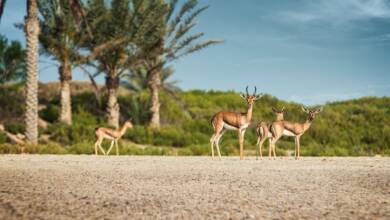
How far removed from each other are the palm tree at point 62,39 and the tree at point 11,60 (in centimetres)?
1001

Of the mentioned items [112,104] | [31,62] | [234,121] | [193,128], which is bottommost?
[234,121]

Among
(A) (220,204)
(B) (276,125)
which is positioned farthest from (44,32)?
(A) (220,204)

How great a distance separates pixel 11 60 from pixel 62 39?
39.8 ft

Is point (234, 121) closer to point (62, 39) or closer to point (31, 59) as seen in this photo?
point (31, 59)

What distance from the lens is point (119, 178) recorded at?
8258 mm

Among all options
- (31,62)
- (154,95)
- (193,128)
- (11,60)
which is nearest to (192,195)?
(31,62)

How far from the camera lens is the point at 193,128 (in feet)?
99.1

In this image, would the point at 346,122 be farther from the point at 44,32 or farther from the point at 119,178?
the point at 119,178

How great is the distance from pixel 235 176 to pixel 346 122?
2601 cm

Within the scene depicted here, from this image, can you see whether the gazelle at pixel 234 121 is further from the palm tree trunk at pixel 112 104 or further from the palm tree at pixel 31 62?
→ the palm tree trunk at pixel 112 104

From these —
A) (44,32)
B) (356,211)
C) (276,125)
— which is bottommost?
A: (356,211)

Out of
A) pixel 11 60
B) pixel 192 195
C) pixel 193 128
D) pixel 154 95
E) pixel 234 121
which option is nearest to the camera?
Result: pixel 192 195

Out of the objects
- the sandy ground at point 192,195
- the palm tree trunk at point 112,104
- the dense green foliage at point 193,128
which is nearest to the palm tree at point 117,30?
the palm tree trunk at point 112,104

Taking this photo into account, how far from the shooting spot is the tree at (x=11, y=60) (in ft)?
118
